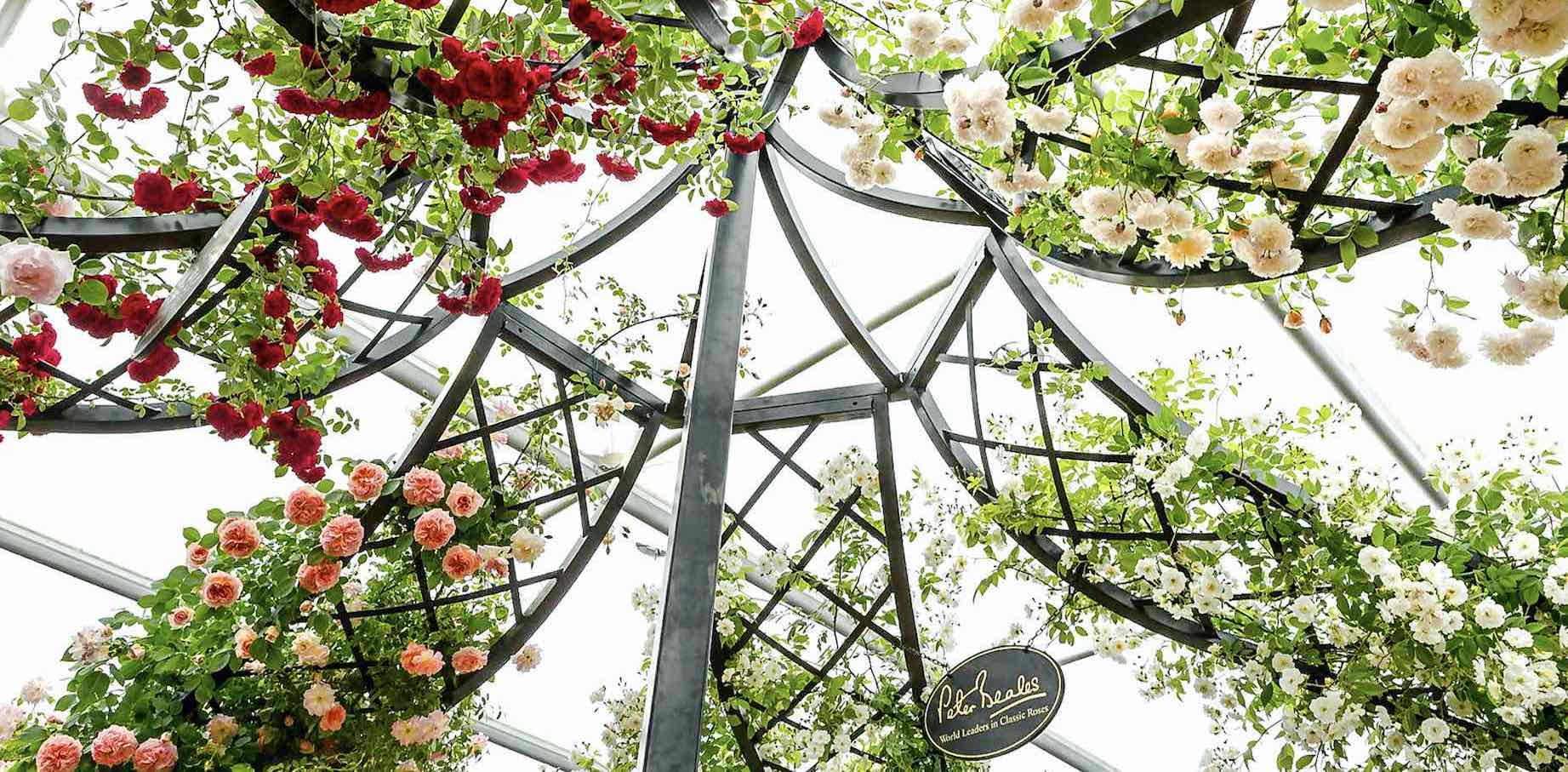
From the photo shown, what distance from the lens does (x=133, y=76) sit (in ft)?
4.26

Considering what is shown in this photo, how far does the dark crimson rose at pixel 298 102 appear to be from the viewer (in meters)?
1.34

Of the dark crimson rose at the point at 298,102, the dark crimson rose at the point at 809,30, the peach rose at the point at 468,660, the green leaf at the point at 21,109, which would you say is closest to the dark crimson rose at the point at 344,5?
the dark crimson rose at the point at 298,102

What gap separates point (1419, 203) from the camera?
140 cm

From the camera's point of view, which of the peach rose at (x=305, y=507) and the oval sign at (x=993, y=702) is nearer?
the peach rose at (x=305, y=507)

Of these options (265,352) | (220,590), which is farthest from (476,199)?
(220,590)

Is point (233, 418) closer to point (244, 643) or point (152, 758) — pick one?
point (244, 643)

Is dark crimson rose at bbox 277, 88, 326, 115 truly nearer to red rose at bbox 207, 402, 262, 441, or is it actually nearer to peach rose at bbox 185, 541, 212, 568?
red rose at bbox 207, 402, 262, 441

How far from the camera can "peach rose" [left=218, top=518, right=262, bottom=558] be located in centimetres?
219

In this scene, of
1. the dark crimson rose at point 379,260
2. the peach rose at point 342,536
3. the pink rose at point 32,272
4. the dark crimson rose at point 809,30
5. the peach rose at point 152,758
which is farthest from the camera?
the peach rose at point 342,536

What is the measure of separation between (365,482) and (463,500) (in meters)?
0.24

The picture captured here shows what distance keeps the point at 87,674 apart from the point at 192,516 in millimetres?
2314

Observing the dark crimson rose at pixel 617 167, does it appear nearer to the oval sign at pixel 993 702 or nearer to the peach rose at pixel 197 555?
the peach rose at pixel 197 555

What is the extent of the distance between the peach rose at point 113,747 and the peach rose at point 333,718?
0.39m

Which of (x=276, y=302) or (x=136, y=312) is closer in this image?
(x=136, y=312)
